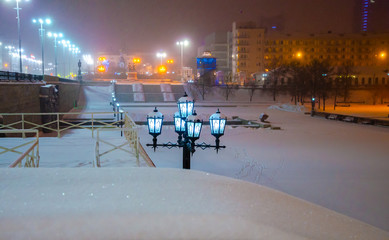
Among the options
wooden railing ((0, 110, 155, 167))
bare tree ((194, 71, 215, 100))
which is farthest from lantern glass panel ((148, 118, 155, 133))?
bare tree ((194, 71, 215, 100))

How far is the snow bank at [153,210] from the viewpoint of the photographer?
173 inches

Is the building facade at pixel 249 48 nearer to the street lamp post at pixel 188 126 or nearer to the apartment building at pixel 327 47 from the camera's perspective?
the apartment building at pixel 327 47

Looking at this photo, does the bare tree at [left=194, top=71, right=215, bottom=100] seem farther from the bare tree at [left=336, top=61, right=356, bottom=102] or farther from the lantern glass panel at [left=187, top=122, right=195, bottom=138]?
the lantern glass panel at [left=187, top=122, right=195, bottom=138]

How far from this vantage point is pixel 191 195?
5.43 metres

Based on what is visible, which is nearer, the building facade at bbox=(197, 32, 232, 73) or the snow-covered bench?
the snow-covered bench

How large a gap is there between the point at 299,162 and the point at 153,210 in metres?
12.6

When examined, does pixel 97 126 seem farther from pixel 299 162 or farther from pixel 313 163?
pixel 313 163

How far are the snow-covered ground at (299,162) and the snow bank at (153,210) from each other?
0.50ft

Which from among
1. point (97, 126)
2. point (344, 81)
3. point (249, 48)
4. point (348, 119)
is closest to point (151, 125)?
point (97, 126)

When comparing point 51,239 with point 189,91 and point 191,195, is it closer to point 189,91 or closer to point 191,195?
point 191,195

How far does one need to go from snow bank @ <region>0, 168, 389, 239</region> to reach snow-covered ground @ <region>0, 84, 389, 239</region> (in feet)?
0.50

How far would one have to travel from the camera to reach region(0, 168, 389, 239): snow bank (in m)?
4.40

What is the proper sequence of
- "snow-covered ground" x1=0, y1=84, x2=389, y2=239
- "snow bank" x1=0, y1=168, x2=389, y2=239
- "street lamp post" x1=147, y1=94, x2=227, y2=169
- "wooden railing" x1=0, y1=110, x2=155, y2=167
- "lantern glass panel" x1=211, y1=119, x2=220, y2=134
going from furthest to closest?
"wooden railing" x1=0, y1=110, x2=155, y2=167 < "snow-covered ground" x1=0, y1=84, x2=389, y2=239 < "lantern glass panel" x1=211, y1=119, x2=220, y2=134 < "street lamp post" x1=147, y1=94, x2=227, y2=169 < "snow bank" x1=0, y1=168, x2=389, y2=239

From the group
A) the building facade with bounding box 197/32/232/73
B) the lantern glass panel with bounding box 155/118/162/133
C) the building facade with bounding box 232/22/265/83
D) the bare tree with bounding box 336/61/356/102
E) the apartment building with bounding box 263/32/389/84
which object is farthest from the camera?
the building facade with bounding box 197/32/232/73
